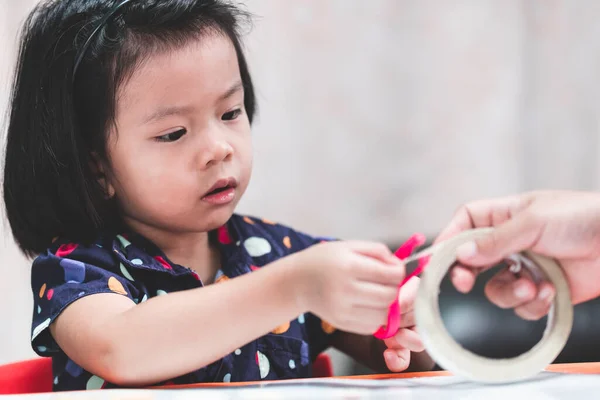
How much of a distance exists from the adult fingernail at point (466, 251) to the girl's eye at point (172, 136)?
327 mm

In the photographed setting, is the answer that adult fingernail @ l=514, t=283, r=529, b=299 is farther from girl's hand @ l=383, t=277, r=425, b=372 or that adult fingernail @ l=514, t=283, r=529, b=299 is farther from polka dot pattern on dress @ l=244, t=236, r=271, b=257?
polka dot pattern on dress @ l=244, t=236, r=271, b=257

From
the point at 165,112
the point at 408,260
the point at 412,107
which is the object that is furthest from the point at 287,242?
the point at 412,107

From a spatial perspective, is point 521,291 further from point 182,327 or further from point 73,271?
point 73,271

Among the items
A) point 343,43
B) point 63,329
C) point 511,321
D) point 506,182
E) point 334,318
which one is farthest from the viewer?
point 506,182

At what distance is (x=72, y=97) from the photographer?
2.52 feet

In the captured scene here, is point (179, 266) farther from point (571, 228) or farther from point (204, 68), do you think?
point (571, 228)

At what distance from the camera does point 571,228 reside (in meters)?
0.59

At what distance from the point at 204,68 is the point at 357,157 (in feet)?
2.49

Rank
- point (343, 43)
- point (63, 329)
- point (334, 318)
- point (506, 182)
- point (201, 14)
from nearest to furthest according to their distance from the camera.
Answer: point (334, 318)
point (63, 329)
point (201, 14)
point (343, 43)
point (506, 182)

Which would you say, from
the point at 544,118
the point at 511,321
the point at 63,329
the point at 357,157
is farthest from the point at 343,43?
the point at 63,329

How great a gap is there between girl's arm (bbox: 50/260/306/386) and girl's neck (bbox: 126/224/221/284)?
0.18 m

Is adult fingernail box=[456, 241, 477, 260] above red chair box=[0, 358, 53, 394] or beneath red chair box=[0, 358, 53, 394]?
above

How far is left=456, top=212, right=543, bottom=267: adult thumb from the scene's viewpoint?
1.81 ft

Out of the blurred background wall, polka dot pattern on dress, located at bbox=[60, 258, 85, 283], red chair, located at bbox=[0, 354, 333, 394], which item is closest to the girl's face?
polka dot pattern on dress, located at bbox=[60, 258, 85, 283]
